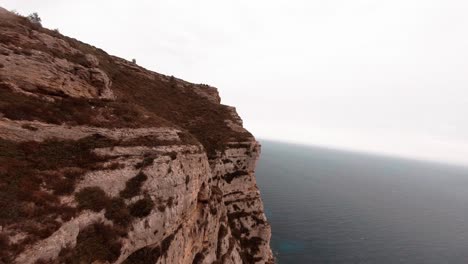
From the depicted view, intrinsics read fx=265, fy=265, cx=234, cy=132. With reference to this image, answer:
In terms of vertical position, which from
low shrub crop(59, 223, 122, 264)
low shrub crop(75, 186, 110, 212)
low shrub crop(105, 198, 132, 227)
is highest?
low shrub crop(75, 186, 110, 212)

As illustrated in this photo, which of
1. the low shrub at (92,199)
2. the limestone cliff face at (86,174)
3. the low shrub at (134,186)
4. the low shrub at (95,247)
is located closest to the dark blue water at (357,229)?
the limestone cliff face at (86,174)

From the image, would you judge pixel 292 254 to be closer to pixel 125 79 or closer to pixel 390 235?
pixel 390 235

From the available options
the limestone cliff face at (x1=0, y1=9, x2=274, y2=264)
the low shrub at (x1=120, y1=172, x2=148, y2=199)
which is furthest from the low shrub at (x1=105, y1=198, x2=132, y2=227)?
the low shrub at (x1=120, y1=172, x2=148, y2=199)

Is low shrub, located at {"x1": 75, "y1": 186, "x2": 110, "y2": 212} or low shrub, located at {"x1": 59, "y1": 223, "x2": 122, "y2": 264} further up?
low shrub, located at {"x1": 75, "y1": 186, "x2": 110, "y2": 212}

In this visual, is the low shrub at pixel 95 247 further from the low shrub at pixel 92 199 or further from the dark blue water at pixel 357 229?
the dark blue water at pixel 357 229

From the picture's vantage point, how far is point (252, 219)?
54.7 m

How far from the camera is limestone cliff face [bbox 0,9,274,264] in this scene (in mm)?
18469

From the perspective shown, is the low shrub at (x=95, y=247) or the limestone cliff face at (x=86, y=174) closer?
the low shrub at (x=95, y=247)

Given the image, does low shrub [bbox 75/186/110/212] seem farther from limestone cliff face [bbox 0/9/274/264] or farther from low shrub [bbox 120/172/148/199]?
low shrub [bbox 120/172/148/199]

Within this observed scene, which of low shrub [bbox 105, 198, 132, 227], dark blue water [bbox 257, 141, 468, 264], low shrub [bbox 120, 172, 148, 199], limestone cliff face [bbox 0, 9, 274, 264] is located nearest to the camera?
limestone cliff face [bbox 0, 9, 274, 264]

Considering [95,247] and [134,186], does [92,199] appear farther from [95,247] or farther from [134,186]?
[134,186]

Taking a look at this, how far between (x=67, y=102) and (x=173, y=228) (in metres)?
17.7

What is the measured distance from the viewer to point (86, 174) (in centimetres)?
2308

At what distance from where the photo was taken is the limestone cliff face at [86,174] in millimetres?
18469
